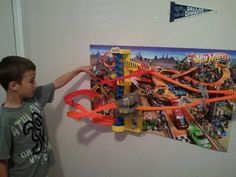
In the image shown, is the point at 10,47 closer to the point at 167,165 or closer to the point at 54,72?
the point at 54,72

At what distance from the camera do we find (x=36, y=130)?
3.01 feet

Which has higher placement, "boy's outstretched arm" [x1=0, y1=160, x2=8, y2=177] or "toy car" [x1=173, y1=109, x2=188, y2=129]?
"toy car" [x1=173, y1=109, x2=188, y2=129]

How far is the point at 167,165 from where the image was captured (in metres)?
0.92

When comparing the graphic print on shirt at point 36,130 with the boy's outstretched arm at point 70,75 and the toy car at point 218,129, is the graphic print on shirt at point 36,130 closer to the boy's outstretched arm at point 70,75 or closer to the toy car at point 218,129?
the boy's outstretched arm at point 70,75

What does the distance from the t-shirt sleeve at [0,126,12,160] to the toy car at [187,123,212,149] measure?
597 mm

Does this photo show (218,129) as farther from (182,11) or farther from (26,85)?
(26,85)

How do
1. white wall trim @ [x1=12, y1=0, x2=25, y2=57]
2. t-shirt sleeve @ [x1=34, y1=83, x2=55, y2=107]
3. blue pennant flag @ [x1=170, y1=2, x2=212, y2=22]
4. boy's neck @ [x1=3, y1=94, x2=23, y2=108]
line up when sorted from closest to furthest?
blue pennant flag @ [x1=170, y1=2, x2=212, y2=22], boy's neck @ [x1=3, y1=94, x2=23, y2=108], t-shirt sleeve @ [x1=34, y1=83, x2=55, y2=107], white wall trim @ [x1=12, y1=0, x2=25, y2=57]

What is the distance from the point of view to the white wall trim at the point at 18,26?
112 cm

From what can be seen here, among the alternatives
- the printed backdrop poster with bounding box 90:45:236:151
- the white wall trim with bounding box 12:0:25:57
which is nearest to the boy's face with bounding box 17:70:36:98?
the printed backdrop poster with bounding box 90:45:236:151

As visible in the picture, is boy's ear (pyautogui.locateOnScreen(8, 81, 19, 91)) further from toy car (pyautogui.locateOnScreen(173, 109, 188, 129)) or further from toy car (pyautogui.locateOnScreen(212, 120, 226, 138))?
toy car (pyautogui.locateOnScreen(212, 120, 226, 138))

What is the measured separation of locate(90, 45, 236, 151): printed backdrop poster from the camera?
759 millimetres

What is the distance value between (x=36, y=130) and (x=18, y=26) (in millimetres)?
519

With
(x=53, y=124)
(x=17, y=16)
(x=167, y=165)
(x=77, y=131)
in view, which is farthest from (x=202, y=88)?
(x=17, y=16)

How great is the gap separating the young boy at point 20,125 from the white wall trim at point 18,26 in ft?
1.07
